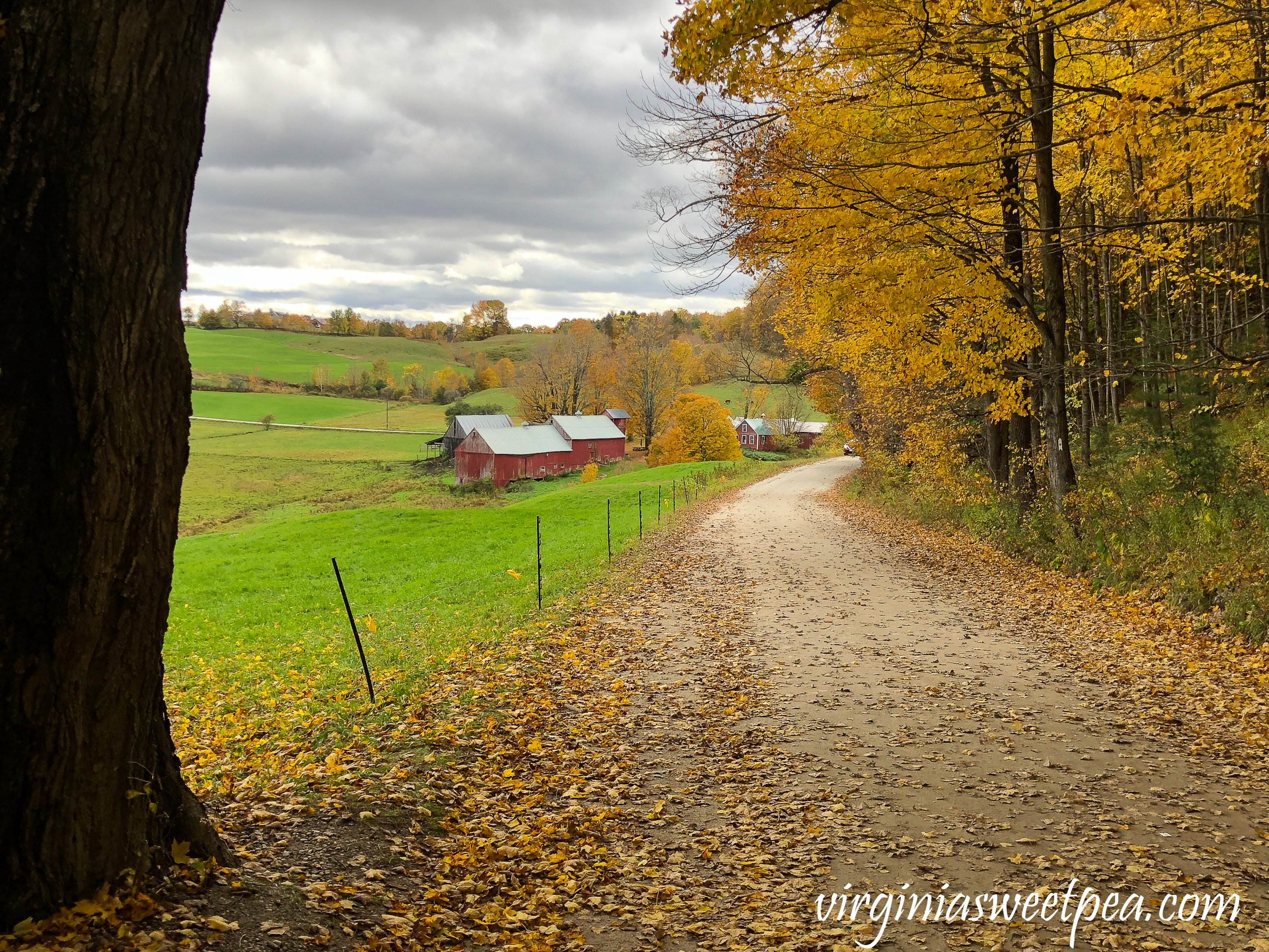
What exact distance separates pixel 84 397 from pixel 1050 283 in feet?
43.4

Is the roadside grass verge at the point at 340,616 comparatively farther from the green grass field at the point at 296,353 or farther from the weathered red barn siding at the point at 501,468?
the green grass field at the point at 296,353

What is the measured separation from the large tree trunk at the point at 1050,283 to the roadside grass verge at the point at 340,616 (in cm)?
819

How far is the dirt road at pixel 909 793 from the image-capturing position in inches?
171

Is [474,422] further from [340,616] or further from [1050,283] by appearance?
[1050,283]

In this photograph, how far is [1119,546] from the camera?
11.6 m

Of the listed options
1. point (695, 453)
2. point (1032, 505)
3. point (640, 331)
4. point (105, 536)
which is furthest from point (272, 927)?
point (640, 331)

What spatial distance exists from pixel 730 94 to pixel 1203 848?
7157 millimetres

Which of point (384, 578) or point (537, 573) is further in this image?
point (384, 578)

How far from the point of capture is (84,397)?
3330 mm

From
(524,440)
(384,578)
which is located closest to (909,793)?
(384,578)

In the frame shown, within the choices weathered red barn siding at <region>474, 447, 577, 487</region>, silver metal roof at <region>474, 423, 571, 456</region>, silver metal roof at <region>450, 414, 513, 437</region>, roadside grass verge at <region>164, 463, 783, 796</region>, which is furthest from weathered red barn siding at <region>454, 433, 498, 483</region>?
roadside grass verge at <region>164, 463, 783, 796</region>

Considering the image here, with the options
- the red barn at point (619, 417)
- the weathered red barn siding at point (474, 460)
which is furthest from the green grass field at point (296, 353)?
the weathered red barn siding at point (474, 460)

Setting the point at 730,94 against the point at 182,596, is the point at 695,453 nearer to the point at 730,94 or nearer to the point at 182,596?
the point at 182,596

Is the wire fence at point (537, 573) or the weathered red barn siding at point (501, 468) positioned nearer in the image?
the wire fence at point (537, 573)
